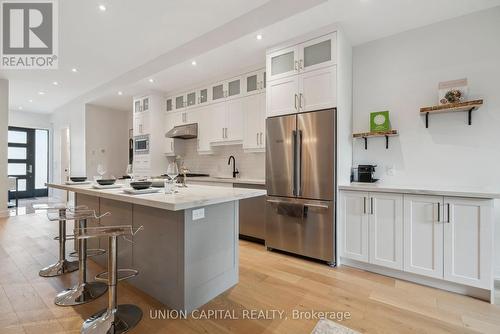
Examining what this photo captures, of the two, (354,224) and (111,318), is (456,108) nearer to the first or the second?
(354,224)

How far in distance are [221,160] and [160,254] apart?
2966 mm

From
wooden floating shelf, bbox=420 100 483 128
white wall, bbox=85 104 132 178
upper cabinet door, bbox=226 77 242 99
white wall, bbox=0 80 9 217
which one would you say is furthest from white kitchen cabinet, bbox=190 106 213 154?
white wall, bbox=0 80 9 217

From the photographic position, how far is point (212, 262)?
2.10 meters

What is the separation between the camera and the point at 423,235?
236 centimetres

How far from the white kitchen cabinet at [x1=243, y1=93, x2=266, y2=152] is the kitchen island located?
1740mm

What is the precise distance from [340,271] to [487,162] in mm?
1881

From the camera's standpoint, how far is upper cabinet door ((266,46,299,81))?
3090 mm

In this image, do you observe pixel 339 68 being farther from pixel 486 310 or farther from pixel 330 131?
pixel 486 310

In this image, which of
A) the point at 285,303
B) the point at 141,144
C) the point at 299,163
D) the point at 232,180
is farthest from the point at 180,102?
the point at 285,303

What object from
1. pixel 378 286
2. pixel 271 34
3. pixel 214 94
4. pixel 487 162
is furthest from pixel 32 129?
pixel 487 162

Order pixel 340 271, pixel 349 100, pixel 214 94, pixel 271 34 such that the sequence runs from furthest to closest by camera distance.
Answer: pixel 214 94 → pixel 349 100 → pixel 271 34 → pixel 340 271

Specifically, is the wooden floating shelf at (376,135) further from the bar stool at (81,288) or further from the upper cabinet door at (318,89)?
the bar stool at (81,288)

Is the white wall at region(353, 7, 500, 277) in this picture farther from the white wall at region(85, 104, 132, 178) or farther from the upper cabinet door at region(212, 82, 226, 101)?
the white wall at region(85, 104, 132, 178)

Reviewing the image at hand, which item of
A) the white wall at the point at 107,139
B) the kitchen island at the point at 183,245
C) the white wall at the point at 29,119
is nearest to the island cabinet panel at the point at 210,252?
the kitchen island at the point at 183,245
